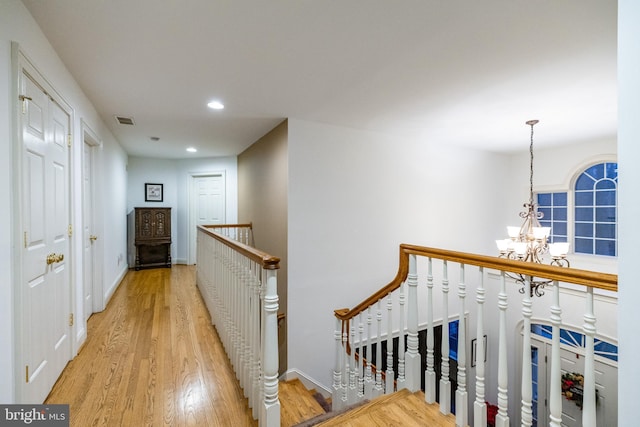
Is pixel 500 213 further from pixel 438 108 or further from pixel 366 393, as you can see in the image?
pixel 366 393

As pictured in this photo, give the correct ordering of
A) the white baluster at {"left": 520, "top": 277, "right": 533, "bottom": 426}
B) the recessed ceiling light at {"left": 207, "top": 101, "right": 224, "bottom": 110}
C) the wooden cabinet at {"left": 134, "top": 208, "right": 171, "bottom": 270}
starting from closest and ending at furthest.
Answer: the white baluster at {"left": 520, "top": 277, "right": 533, "bottom": 426} → the recessed ceiling light at {"left": 207, "top": 101, "right": 224, "bottom": 110} → the wooden cabinet at {"left": 134, "top": 208, "right": 171, "bottom": 270}

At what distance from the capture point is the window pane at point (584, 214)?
4.47 m

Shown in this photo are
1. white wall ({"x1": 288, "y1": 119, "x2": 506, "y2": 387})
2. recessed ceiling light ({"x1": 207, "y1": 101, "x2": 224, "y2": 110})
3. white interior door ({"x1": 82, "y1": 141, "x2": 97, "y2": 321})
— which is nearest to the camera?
recessed ceiling light ({"x1": 207, "y1": 101, "x2": 224, "y2": 110})

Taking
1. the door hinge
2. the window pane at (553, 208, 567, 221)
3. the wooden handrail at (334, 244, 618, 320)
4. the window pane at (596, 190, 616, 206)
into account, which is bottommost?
the wooden handrail at (334, 244, 618, 320)

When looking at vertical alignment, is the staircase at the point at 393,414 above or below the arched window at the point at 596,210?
below

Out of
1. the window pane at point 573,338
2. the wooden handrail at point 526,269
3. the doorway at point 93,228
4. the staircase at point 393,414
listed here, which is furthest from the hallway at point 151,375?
the window pane at point 573,338

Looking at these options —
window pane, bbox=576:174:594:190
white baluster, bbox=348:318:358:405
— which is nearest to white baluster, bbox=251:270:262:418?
white baluster, bbox=348:318:358:405

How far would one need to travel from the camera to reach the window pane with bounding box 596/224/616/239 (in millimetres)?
4189

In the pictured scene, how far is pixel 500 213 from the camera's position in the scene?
5.35 meters

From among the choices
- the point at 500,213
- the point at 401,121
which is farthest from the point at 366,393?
the point at 500,213

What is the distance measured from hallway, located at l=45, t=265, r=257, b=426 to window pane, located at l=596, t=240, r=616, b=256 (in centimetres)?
539

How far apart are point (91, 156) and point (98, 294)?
5.47 ft

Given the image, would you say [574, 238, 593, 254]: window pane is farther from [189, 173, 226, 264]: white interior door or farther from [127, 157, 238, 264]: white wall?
[189, 173, 226, 264]: white interior door

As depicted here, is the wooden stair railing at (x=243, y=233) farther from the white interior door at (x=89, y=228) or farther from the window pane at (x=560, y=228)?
the window pane at (x=560, y=228)
